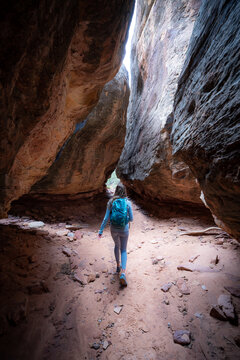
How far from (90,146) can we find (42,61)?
5325mm

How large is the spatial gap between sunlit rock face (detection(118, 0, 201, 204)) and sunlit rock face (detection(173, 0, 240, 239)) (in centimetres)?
273

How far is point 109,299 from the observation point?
293 centimetres

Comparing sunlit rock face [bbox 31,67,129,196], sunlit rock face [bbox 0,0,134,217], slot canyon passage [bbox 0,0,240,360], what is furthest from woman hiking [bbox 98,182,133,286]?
sunlit rock face [bbox 31,67,129,196]

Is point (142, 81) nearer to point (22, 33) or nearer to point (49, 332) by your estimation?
point (22, 33)

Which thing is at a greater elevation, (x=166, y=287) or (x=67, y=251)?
(x=67, y=251)

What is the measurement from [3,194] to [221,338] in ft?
13.5

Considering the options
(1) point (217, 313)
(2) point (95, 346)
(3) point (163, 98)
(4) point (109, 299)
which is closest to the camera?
(2) point (95, 346)

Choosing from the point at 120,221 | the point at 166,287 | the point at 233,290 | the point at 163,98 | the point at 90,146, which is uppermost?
the point at 163,98

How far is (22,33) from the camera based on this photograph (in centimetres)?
146

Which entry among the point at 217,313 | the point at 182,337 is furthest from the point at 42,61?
the point at 217,313

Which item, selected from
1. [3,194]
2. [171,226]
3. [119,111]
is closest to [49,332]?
[3,194]

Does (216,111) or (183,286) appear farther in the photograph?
(183,286)

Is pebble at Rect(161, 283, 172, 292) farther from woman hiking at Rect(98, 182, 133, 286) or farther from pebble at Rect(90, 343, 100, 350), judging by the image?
pebble at Rect(90, 343, 100, 350)

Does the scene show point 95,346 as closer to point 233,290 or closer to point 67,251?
point 67,251
